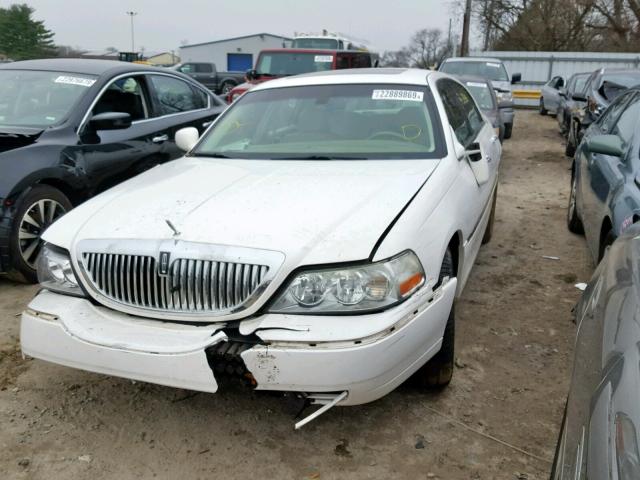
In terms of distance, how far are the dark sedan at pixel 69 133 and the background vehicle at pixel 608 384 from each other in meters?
3.76

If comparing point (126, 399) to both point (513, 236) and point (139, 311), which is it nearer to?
point (139, 311)

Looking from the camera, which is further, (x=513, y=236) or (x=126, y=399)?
(x=513, y=236)

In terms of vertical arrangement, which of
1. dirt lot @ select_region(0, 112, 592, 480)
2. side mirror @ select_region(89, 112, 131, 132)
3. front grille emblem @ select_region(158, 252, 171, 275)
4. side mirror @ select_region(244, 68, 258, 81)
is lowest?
dirt lot @ select_region(0, 112, 592, 480)

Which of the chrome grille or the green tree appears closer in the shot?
the chrome grille

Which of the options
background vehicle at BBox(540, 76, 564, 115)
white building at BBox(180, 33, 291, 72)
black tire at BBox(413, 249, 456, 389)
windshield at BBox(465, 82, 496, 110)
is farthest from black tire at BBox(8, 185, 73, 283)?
white building at BBox(180, 33, 291, 72)

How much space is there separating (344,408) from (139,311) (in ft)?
3.61

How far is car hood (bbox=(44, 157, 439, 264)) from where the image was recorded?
2453 millimetres

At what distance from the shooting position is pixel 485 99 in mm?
9641

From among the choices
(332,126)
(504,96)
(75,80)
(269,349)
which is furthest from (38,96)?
(504,96)

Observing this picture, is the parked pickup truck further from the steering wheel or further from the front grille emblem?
the front grille emblem

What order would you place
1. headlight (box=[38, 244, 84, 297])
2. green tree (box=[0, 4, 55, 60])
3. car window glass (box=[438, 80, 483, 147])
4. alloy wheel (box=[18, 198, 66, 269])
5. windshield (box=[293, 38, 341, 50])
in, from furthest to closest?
green tree (box=[0, 4, 55, 60]) < windshield (box=[293, 38, 341, 50]) < alloy wheel (box=[18, 198, 66, 269]) < car window glass (box=[438, 80, 483, 147]) < headlight (box=[38, 244, 84, 297])

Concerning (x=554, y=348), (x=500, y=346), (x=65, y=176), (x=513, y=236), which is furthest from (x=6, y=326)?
(x=513, y=236)

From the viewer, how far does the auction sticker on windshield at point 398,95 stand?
12.7 ft

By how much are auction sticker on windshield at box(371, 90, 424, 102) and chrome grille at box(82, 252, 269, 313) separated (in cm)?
197
